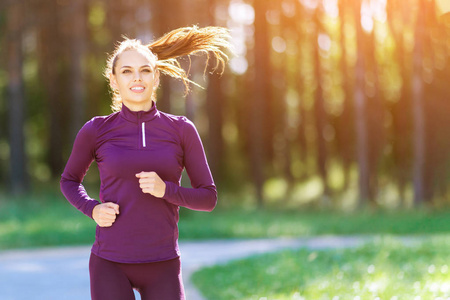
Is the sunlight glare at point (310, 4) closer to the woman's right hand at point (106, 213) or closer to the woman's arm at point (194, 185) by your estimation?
the woman's arm at point (194, 185)

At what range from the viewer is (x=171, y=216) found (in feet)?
13.0

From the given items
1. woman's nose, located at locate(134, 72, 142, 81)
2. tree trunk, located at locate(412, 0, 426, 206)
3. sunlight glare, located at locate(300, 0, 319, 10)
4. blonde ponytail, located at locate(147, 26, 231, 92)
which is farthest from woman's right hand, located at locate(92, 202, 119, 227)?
sunlight glare, located at locate(300, 0, 319, 10)

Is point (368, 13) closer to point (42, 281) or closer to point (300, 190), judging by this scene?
point (300, 190)

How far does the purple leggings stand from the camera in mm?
3826

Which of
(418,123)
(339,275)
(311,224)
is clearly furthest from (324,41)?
(339,275)

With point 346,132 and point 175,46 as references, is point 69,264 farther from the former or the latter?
point 346,132

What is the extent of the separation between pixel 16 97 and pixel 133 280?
973 inches

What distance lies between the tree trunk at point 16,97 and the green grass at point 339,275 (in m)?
17.8

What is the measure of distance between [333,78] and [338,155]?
4.70 metres

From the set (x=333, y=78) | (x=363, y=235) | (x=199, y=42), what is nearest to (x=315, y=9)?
(x=333, y=78)

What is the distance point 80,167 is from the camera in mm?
4055

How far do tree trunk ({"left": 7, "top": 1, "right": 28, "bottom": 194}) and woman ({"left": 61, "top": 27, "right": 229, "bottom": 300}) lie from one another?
24307 millimetres

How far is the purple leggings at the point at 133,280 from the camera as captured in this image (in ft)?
12.6

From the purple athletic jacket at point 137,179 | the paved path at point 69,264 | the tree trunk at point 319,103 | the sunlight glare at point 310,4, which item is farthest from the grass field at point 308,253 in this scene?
the sunlight glare at point 310,4
